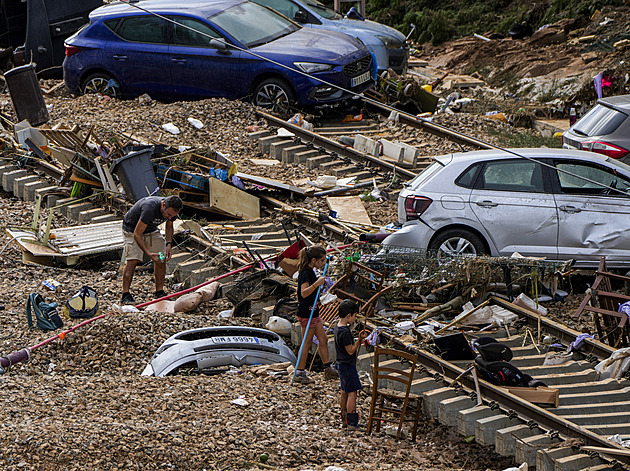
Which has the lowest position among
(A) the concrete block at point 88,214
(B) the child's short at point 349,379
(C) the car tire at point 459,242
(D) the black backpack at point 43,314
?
(A) the concrete block at point 88,214

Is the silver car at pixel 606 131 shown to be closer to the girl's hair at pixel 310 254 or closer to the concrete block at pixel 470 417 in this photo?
the girl's hair at pixel 310 254

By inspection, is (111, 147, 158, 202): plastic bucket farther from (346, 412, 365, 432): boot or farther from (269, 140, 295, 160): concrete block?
(346, 412, 365, 432): boot

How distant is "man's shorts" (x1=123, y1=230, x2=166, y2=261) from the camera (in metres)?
11.4

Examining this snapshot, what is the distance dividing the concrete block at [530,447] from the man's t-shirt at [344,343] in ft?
5.17

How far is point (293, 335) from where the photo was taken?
10352 millimetres

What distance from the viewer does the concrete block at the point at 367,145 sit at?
1572 centimetres

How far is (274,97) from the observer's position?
17.5m

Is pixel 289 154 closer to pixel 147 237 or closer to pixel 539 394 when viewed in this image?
pixel 147 237

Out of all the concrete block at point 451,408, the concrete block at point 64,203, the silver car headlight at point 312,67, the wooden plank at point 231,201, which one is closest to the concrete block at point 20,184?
the concrete block at point 64,203

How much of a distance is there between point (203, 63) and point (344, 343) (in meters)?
10.6

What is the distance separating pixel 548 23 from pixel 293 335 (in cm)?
1954

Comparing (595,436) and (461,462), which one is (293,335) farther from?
(595,436)

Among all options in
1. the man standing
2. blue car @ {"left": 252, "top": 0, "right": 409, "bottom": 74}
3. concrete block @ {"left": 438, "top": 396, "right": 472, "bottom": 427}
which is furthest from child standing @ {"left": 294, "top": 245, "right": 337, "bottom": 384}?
blue car @ {"left": 252, "top": 0, "right": 409, "bottom": 74}

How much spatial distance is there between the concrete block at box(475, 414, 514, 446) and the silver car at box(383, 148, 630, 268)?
11.3 feet
